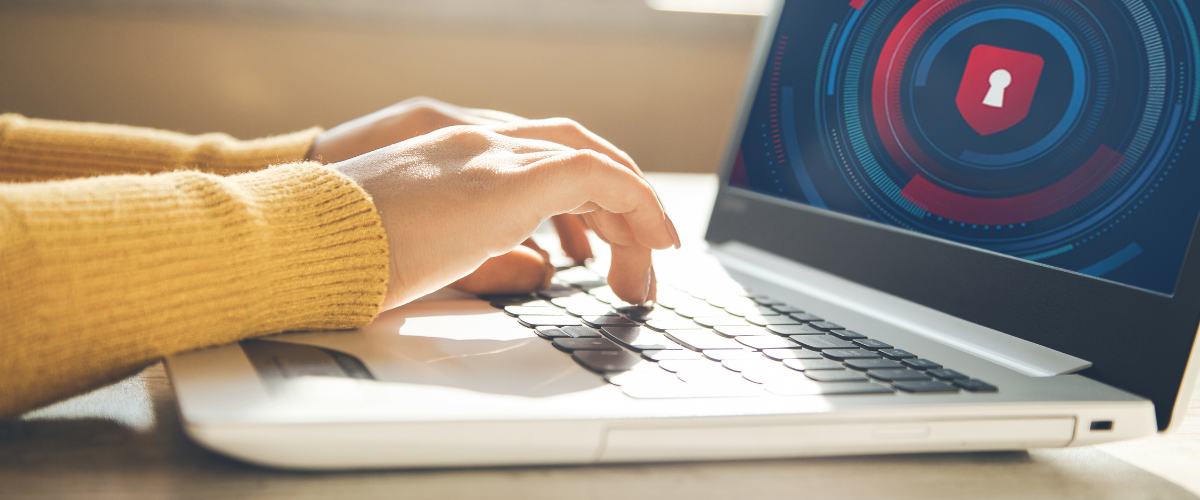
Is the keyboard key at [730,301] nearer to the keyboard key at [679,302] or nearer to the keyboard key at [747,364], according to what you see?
the keyboard key at [679,302]

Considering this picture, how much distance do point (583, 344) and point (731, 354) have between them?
0.23ft

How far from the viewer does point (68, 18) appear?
1260 millimetres

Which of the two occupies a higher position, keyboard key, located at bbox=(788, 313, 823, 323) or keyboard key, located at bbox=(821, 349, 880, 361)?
keyboard key, located at bbox=(821, 349, 880, 361)

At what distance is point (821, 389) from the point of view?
1.14 feet

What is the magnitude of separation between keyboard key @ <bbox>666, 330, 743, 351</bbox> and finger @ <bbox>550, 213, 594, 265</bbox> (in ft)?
0.74

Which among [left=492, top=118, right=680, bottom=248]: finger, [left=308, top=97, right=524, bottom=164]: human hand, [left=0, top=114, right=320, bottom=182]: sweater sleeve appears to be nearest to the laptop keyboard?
[left=492, top=118, right=680, bottom=248]: finger

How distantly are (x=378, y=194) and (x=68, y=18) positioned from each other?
3.74 feet

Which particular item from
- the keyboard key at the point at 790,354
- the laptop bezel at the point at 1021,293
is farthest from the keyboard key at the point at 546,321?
the laptop bezel at the point at 1021,293

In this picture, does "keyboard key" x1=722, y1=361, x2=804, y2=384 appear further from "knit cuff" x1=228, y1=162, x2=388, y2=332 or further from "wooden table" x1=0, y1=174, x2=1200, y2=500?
"knit cuff" x1=228, y1=162, x2=388, y2=332

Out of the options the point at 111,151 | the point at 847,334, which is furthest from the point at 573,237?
the point at 111,151

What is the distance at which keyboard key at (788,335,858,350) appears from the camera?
0.42 metres

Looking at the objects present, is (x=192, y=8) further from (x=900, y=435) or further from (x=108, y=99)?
(x=900, y=435)

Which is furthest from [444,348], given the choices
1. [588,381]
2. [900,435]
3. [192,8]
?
[192,8]

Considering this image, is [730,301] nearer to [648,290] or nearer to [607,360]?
[648,290]
